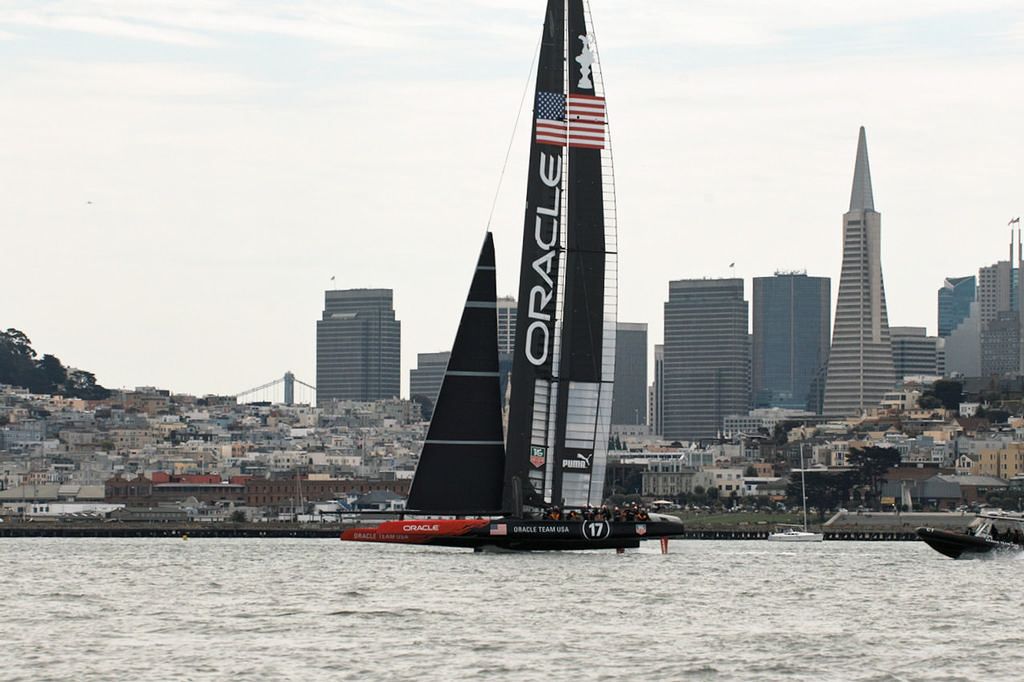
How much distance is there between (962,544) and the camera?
206 feet

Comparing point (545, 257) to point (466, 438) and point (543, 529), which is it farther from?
point (543, 529)

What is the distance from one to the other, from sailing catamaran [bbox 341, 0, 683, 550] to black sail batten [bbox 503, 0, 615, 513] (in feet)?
0.09

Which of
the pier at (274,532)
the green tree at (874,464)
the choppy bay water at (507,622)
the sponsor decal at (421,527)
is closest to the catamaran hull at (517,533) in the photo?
the sponsor decal at (421,527)

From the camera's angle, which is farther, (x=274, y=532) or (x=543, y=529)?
(x=274, y=532)

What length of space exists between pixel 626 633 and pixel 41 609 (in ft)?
40.4

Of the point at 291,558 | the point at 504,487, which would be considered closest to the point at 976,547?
the point at 504,487

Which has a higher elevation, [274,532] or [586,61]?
[586,61]

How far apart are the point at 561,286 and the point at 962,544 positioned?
18.2 meters

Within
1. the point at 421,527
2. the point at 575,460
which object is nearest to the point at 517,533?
the point at 421,527

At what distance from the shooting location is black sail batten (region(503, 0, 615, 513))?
2071 inches

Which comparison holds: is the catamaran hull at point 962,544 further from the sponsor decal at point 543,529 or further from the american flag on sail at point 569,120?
the american flag on sail at point 569,120

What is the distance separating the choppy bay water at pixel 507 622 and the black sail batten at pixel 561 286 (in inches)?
108

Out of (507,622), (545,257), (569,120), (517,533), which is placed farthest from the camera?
(569,120)

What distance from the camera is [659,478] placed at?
19488cm
